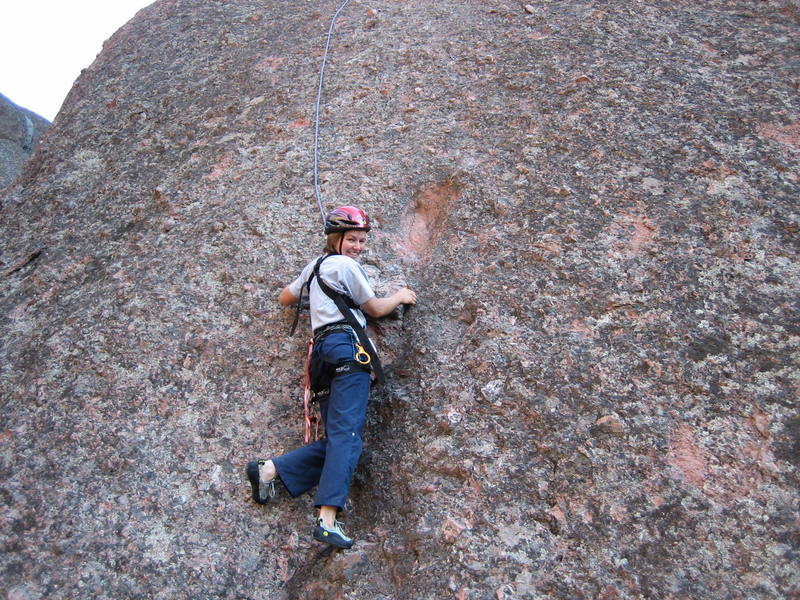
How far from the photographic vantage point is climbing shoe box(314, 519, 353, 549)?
11.4 ft

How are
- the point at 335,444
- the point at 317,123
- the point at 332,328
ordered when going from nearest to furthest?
the point at 335,444 < the point at 332,328 < the point at 317,123

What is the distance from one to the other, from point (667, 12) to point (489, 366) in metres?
4.57

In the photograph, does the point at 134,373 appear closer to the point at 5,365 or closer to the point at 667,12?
the point at 5,365

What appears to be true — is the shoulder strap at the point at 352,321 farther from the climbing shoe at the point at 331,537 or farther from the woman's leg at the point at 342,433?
the climbing shoe at the point at 331,537

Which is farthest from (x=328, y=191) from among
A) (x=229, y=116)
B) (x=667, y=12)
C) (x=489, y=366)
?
(x=667, y=12)

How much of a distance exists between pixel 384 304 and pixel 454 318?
527 mm

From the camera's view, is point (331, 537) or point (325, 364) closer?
point (331, 537)

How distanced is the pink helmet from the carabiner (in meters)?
0.84

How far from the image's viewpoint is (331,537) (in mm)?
3479

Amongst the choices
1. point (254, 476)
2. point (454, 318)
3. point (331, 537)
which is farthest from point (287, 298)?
point (331, 537)

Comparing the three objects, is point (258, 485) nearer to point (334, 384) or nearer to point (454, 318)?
point (334, 384)

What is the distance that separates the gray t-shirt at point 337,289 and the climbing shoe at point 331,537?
119 centimetres

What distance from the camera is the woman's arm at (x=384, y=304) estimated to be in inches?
164

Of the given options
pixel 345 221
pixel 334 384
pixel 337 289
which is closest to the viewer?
pixel 334 384
